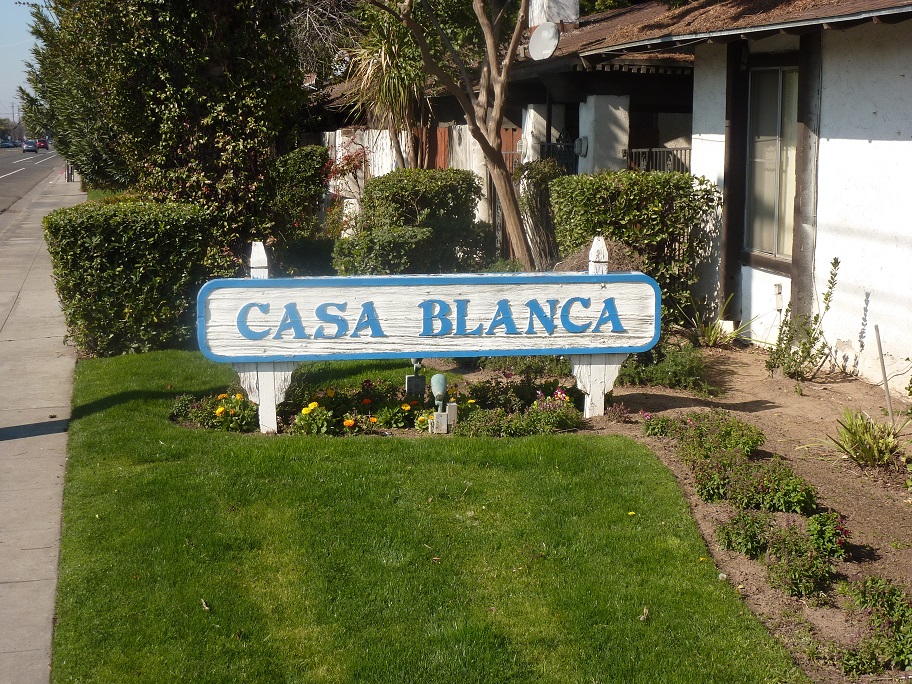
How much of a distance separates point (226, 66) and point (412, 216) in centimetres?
299

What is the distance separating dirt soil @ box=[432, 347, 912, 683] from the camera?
4523 mm

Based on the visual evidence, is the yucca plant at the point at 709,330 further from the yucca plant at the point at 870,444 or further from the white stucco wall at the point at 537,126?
the white stucco wall at the point at 537,126

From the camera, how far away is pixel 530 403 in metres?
7.38

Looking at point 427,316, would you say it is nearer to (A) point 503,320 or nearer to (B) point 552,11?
(A) point 503,320

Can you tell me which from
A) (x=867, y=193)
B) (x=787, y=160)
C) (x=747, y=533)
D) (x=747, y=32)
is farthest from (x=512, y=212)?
(x=747, y=533)

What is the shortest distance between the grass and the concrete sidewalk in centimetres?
12

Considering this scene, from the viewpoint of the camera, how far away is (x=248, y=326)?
684 centimetres

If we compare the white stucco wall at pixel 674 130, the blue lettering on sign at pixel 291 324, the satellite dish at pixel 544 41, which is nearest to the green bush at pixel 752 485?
the blue lettering on sign at pixel 291 324

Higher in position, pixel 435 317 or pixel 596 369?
pixel 435 317

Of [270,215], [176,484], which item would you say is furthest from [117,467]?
[270,215]

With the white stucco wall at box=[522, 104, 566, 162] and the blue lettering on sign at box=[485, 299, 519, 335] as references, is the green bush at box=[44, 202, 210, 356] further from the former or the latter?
the white stucco wall at box=[522, 104, 566, 162]

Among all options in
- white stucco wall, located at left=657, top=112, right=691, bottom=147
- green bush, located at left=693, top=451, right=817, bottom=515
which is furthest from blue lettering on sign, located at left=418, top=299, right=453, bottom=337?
white stucco wall, located at left=657, top=112, right=691, bottom=147

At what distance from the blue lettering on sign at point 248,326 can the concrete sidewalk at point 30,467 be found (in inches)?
58.2

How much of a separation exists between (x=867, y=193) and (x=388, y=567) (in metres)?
5.53
